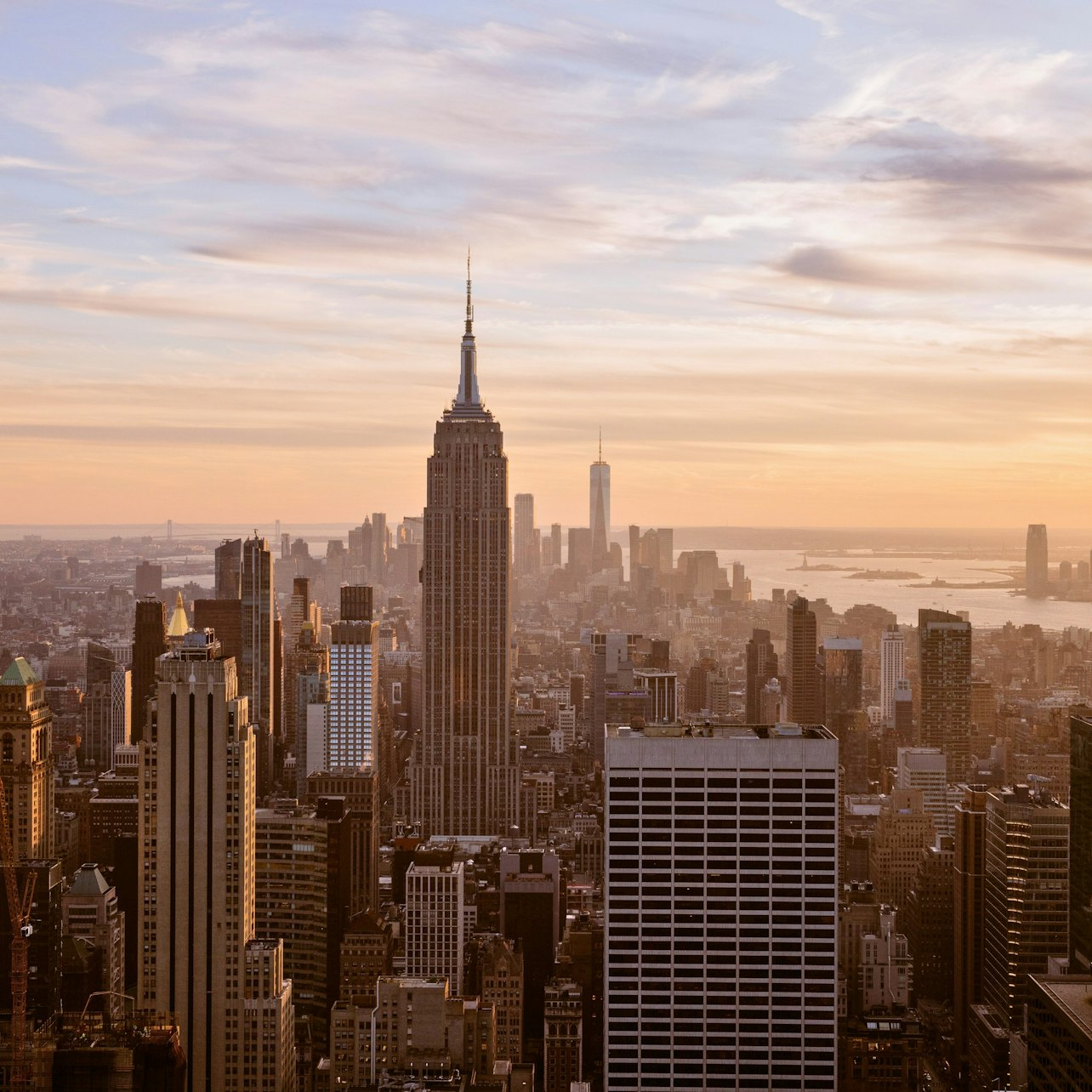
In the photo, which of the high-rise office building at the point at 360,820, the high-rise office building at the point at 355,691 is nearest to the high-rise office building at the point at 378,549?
the high-rise office building at the point at 355,691

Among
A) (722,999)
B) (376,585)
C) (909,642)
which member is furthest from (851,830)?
(376,585)

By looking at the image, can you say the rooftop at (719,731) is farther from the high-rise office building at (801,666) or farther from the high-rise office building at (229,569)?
the high-rise office building at (229,569)

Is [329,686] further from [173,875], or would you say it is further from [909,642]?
[173,875]

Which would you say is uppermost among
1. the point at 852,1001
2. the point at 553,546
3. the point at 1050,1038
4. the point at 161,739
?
the point at 553,546

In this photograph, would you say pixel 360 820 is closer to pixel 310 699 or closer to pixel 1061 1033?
pixel 310 699

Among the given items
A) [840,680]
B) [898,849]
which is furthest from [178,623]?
[840,680]

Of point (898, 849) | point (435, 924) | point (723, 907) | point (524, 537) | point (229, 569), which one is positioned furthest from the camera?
point (524, 537)
